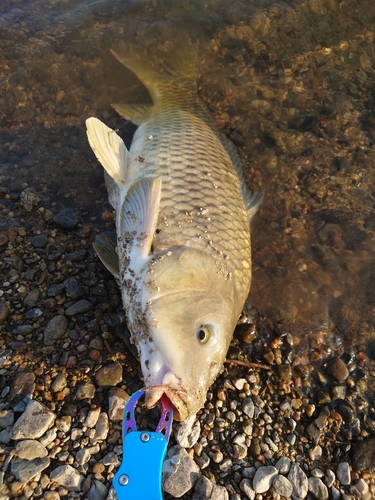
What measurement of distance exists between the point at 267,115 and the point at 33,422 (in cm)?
Answer: 415

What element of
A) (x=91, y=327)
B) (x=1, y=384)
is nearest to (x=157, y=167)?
(x=91, y=327)

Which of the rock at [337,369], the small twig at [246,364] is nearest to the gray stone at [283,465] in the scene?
the small twig at [246,364]

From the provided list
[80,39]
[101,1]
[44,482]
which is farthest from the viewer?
[101,1]

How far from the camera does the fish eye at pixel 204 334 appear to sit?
226cm

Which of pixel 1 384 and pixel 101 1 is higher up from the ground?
pixel 101 1

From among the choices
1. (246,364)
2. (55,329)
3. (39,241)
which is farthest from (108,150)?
(246,364)

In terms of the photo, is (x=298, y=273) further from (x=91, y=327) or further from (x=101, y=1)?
(x=101, y=1)

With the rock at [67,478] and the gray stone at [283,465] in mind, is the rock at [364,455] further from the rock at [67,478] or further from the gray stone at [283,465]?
the rock at [67,478]

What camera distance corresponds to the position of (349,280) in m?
3.62

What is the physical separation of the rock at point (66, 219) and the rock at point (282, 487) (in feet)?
8.41

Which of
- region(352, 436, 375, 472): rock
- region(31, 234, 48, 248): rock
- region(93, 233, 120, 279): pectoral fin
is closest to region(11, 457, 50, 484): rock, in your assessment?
region(93, 233, 120, 279): pectoral fin

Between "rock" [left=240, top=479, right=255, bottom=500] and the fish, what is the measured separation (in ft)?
2.21

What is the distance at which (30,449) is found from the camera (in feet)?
7.39

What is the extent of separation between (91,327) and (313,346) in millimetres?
1840
